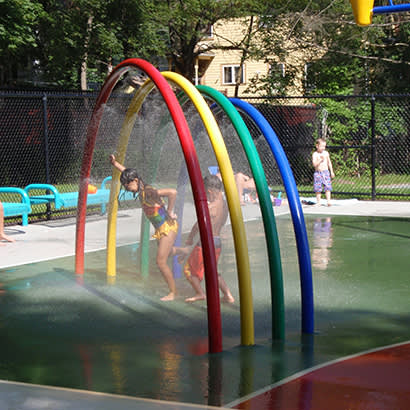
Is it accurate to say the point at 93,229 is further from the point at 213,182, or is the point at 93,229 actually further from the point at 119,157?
the point at 213,182

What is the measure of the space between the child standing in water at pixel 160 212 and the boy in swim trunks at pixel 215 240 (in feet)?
0.55

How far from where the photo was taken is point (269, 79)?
2314 cm

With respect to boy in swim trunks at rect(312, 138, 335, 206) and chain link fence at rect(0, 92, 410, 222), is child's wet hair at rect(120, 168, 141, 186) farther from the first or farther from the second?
chain link fence at rect(0, 92, 410, 222)

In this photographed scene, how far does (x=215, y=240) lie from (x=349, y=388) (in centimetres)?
223

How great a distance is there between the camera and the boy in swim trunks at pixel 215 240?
20.6ft

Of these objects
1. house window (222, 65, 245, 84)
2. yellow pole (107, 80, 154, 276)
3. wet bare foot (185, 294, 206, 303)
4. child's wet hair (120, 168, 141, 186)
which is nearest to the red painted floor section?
wet bare foot (185, 294, 206, 303)

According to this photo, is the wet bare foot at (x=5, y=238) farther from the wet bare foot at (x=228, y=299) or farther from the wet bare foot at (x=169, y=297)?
the wet bare foot at (x=228, y=299)

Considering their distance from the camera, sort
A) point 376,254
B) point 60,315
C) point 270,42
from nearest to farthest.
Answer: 1. point 60,315
2. point 376,254
3. point 270,42

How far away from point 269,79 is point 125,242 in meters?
15.5

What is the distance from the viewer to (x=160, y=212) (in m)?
6.76

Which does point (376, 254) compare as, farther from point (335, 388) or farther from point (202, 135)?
point (335, 388)

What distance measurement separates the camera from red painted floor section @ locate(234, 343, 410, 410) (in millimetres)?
4082

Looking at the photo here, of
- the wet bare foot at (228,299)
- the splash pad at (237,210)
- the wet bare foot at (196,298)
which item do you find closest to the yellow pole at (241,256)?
the splash pad at (237,210)

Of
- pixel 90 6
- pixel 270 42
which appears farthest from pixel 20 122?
pixel 270 42
